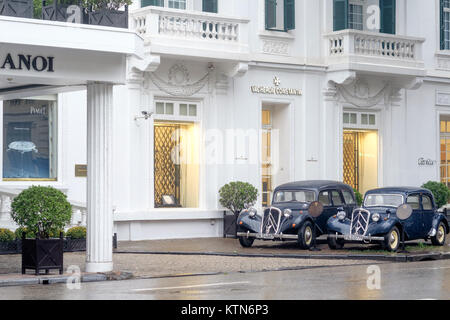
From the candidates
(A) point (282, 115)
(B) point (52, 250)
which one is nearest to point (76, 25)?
(B) point (52, 250)

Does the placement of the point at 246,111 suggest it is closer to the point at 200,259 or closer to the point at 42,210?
the point at 200,259

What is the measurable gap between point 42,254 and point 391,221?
8.87 m

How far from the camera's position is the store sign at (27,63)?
16.4 metres

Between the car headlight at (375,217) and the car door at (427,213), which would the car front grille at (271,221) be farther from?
the car door at (427,213)

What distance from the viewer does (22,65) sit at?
16500mm

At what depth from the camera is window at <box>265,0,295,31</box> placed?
1152 inches

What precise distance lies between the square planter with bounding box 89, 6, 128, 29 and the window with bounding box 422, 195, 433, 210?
32.5 feet

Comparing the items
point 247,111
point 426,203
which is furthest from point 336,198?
point 247,111

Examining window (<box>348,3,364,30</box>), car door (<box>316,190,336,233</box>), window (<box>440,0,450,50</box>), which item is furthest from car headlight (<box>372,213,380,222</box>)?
window (<box>440,0,450,50</box>)

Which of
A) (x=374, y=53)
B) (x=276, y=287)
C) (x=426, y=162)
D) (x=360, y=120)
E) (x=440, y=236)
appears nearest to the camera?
(x=276, y=287)

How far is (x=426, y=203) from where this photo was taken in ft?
79.0

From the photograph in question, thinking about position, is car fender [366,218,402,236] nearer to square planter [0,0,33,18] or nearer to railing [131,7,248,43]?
railing [131,7,248,43]

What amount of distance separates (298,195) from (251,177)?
4.45m

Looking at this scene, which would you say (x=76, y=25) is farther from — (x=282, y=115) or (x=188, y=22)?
(x=282, y=115)
